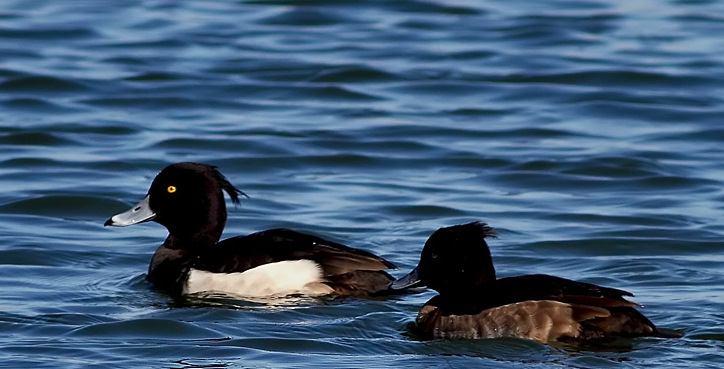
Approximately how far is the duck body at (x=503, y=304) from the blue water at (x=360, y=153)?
12 centimetres

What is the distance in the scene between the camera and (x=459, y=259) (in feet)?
31.7

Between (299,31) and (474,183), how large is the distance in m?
7.81

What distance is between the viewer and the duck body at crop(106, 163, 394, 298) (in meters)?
10.7

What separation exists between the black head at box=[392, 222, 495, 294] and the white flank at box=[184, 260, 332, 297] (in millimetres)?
1096

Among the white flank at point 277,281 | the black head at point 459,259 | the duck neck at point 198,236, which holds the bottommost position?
the white flank at point 277,281

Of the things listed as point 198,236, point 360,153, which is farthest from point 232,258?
point 360,153

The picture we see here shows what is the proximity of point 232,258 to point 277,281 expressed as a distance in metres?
0.32

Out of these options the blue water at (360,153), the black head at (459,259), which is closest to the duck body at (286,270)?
the blue water at (360,153)

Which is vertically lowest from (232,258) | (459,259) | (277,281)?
(277,281)

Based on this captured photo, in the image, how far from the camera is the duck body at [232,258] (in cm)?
1068

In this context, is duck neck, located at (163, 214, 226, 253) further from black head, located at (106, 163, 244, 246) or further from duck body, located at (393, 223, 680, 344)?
duck body, located at (393, 223, 680, 344)

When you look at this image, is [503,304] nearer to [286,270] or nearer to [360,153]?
[286,270]

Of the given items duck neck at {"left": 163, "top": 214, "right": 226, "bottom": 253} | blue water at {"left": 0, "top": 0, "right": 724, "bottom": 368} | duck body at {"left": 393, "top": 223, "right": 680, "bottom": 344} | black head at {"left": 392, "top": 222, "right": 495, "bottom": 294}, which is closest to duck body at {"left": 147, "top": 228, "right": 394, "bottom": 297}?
blue water at {"left": 0, "top": 0, "right": 724, "bottom": 368}

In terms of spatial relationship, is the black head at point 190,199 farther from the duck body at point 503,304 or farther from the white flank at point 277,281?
the duck body at point 503,304
